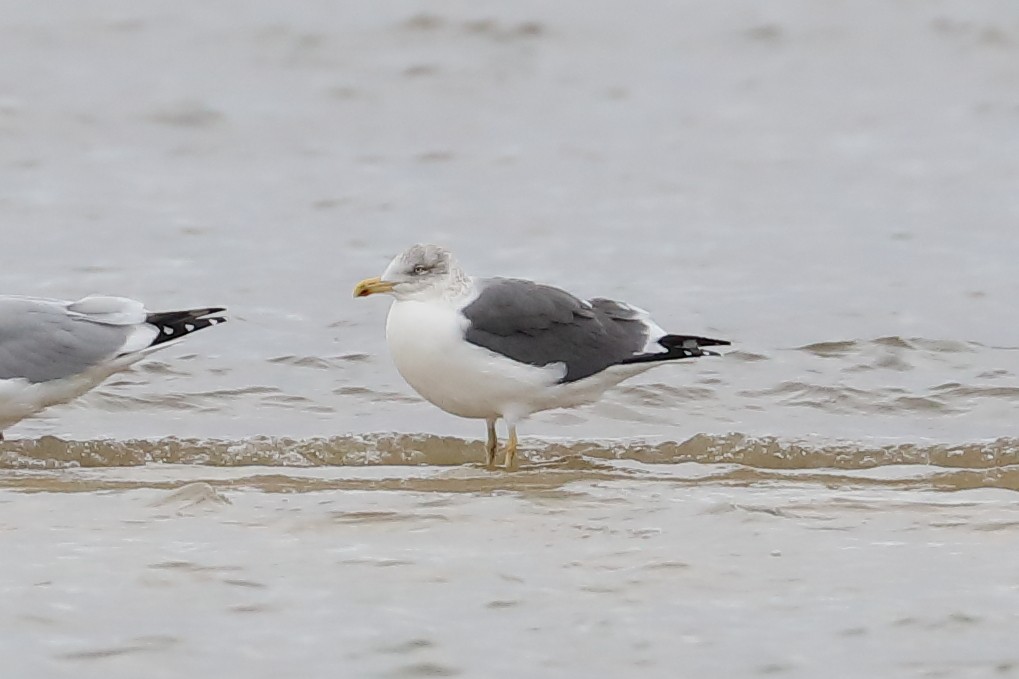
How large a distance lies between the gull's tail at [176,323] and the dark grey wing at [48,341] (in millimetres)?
127

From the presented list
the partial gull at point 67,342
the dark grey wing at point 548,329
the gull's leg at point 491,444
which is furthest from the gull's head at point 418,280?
the partial gull at point 67,342

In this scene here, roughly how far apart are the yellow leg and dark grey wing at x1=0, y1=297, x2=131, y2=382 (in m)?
1.61

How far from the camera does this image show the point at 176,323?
25.0 ft

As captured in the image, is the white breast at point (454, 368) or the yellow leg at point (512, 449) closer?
the white breast at point (454, 368)

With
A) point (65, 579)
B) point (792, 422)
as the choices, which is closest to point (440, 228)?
point (792, 422)

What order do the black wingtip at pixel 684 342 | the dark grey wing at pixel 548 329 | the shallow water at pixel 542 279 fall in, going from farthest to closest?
the black wingtip at pixel 684 342 → the dark grey wing at pixel 548 329 → the shallow water at pixel 542 279

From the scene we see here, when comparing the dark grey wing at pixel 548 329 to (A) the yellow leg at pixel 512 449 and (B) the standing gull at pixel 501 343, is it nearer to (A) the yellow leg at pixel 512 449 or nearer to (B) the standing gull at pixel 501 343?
(B) the standing gull at pixel 501 343

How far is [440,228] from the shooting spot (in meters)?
11.6

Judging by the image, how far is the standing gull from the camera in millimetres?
7164

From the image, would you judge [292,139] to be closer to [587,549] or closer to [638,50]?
[638,50]

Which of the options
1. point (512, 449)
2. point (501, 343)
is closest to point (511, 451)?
point (512, 449)

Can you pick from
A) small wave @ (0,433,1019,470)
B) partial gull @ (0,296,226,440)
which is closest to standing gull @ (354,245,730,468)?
small wave @ (0,433,1019,470)

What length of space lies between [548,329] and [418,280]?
548 millimetres

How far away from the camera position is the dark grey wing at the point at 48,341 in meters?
7.31
